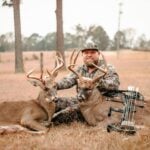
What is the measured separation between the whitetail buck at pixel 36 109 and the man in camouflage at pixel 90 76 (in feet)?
1.15

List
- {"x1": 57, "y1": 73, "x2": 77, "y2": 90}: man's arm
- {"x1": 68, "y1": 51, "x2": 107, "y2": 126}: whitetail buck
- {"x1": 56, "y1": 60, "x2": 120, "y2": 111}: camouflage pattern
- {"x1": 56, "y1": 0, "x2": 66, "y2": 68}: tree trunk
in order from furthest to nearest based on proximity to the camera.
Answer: {"x1": 56, "y1": 0, "x2": 66, "y2": 68}: tree trunk → {"x1": 57, "y1": 73, "x2": 77, "y2": 90}: man's arm → {"x1": 56, "y1": 60, "x2": 120, "y2": 111}: camouflage pattern → {"x1": 68, "y1": 51, "x2": 107, "y2": 126}: whitetail buck

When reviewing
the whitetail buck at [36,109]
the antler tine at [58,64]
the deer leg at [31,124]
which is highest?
the antler tine at [58,64]

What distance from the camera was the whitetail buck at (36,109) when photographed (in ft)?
29.3

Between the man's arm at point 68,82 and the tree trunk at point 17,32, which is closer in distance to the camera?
the man's arm at point 68,82

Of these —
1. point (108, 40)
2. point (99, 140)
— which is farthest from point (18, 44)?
point (108, 40)

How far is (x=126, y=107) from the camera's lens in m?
8.80

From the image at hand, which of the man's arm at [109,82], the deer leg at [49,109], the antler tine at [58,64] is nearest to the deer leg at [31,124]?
the deer leg at [49,109]

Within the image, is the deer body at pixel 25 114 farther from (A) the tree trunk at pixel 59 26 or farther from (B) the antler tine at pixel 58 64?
(A) the tree trunk at pixel 59 26

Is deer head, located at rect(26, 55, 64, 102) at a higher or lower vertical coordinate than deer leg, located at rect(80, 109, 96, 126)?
higher

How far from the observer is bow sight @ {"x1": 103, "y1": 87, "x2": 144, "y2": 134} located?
8.30 m

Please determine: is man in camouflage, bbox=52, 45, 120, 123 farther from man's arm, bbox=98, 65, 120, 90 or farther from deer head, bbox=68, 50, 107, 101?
deer head, bbox=68, 50, 107, 101

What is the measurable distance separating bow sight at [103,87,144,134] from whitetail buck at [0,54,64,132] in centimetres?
110

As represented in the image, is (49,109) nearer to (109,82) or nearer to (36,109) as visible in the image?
(36,109)

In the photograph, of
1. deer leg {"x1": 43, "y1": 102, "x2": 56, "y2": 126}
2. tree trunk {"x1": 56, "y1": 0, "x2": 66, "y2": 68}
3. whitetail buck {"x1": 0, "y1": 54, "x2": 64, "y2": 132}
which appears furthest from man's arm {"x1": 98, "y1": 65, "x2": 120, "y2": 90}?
tree trunk {"x1": 56, "y1": 0, "x2": 66, "y2": 68}
